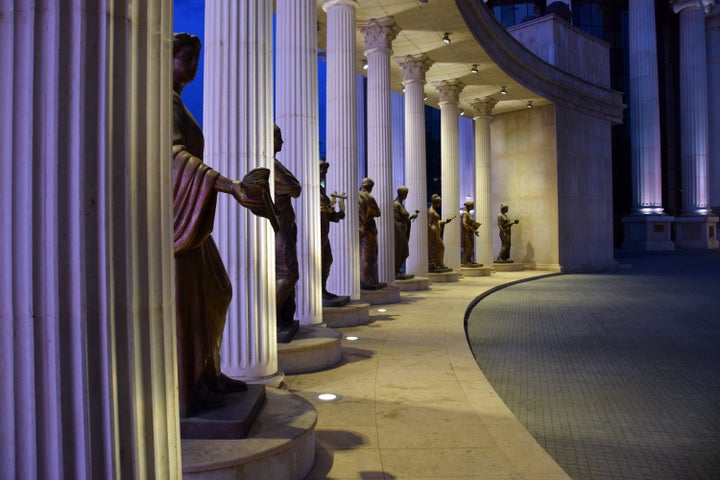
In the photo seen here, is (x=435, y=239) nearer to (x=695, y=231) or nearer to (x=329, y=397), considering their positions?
(x=329, y=397)

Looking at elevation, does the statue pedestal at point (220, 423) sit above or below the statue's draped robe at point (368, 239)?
below

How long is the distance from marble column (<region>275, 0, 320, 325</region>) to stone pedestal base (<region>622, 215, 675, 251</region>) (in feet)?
106

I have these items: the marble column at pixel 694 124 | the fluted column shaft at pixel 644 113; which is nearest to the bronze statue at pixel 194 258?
the fluted column shaft at pixel 644 113

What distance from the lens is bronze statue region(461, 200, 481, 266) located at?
21031mm

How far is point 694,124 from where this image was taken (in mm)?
36188

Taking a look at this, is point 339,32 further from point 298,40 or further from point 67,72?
point 67,72

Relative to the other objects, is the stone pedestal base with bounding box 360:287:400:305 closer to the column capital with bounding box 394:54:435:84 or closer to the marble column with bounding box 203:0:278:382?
the marble column with bounding box 203:0:278:382

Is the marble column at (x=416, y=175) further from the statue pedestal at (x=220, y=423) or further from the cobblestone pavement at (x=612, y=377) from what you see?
the statue pedestal at (x=220, y=423)

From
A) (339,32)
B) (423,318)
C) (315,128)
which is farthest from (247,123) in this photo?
(339,32)

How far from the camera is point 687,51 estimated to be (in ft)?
118

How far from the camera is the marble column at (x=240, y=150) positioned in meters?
4.55

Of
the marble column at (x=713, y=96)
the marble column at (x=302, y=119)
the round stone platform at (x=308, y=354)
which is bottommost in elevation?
the round stone platform at (x=308, y=354)

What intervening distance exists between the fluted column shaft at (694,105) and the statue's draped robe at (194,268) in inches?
1569

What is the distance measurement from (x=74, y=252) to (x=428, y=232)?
16536 mm
